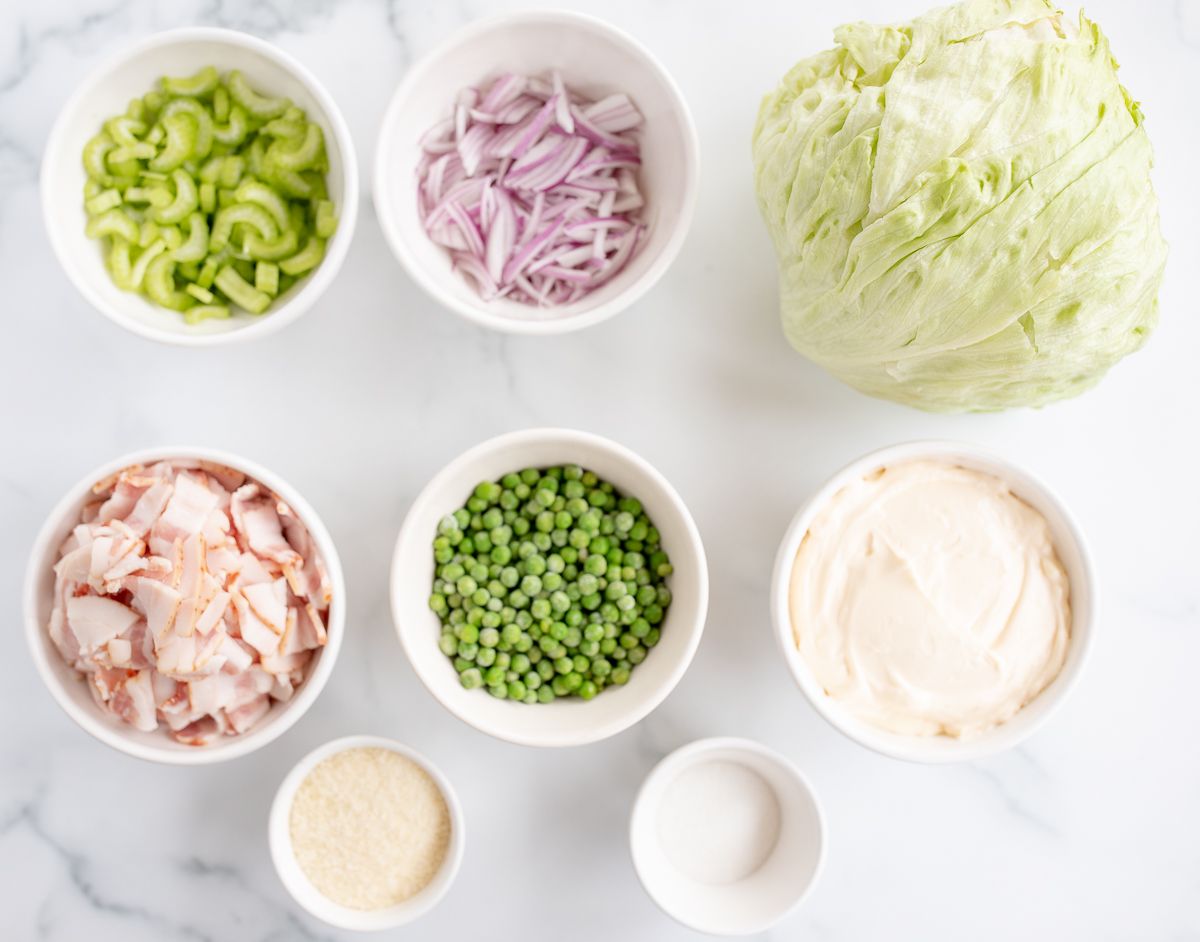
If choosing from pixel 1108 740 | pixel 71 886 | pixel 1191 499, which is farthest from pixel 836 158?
pixel 71 886

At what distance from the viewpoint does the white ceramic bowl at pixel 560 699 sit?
1701 millimetres

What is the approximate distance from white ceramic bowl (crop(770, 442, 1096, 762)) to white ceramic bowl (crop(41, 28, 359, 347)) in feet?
2.87

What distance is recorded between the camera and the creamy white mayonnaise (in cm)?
173

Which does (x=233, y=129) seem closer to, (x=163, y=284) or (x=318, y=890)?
(x=163, y=284)

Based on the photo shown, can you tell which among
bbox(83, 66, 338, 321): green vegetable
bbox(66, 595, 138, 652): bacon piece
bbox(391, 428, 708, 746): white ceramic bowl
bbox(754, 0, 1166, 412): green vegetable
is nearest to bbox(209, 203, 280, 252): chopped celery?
bbox(83, 66, 338, 321): green vegetable

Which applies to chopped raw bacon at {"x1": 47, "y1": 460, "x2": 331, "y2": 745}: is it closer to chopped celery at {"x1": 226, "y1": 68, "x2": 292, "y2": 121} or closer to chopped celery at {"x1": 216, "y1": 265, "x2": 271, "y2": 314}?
chopped celery at {"x1": 216, "y1": 265, "x2": 271, "y2": 314}

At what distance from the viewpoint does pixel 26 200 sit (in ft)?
6.23

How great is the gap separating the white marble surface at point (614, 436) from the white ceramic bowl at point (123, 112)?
158 millimetres

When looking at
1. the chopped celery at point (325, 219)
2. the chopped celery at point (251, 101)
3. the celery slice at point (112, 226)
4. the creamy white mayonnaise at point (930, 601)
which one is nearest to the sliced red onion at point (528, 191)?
the chopped celery at point (325, 219)

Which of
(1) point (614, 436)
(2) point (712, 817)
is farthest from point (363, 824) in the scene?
(1) point (614, 436)

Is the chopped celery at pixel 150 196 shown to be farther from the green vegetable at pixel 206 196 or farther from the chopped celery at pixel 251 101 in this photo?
the chopped celery at pixel 251 101

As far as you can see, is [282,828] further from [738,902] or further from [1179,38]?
[1179,38]

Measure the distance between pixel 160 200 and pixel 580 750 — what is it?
120cm

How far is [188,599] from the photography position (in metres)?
1.59
